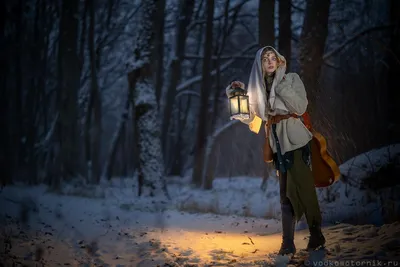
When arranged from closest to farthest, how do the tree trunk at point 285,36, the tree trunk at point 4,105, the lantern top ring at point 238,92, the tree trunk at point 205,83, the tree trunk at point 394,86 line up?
the lantern top ring at point 238,92, the tree trunk at point 394,86, the tree trunk at point 285,36, the tree trunk at point 4,105, the tree trunk at point 205,83

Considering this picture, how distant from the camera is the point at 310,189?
3.88 metres

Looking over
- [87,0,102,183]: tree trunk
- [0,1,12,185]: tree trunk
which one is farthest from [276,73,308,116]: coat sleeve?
[87,0,102,183]: tree trunk

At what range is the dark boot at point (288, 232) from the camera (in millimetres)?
3904

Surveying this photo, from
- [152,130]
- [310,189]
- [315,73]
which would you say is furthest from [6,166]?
[310,189]

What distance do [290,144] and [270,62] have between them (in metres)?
0.90

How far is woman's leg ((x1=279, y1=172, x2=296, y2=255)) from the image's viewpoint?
391 cm

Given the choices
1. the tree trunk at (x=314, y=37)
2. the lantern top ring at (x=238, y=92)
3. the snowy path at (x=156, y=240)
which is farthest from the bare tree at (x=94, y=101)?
the lantern top ring at (x=238, y=92)

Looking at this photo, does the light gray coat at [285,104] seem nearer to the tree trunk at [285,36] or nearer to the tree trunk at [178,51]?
the tree trunk at [285,36]

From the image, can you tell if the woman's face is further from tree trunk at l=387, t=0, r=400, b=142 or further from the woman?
tree trunk at l=387, t=0, r=400, b=142

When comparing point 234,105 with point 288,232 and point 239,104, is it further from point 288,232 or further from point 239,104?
point 288,232

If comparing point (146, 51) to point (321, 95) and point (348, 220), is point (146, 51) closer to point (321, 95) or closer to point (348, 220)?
point (321, 95)

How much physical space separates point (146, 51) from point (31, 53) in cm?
1118

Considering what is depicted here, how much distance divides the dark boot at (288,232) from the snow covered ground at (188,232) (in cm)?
18

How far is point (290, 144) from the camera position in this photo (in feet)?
12.8
